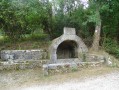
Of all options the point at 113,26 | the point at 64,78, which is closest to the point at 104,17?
the point at 113,26

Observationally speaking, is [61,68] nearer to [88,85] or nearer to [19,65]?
[19,65]

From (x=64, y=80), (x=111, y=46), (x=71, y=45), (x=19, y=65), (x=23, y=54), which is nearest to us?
(x=64, y=80)

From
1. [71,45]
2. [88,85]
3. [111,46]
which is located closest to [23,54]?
[71,45]

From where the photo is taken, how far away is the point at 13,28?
17.3 metres

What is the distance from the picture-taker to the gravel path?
384 inches

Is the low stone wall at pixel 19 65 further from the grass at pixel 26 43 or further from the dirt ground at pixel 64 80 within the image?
the grass at pixel 26 43

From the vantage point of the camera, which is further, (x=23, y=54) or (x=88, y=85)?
(x=23, y=54)

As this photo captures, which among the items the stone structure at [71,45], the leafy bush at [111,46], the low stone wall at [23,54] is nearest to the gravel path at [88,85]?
the stone structure at [71,45]

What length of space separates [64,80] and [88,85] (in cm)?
147

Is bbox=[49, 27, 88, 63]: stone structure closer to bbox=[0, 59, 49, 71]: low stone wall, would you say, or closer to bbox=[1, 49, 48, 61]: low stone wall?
bbox=[1, 49, 48, 61]: low stone wall

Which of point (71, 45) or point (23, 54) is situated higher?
point (71, 45)

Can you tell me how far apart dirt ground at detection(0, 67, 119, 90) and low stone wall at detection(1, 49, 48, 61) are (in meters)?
1.80

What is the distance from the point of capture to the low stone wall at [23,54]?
49.6ft

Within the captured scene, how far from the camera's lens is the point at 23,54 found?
1532cm
